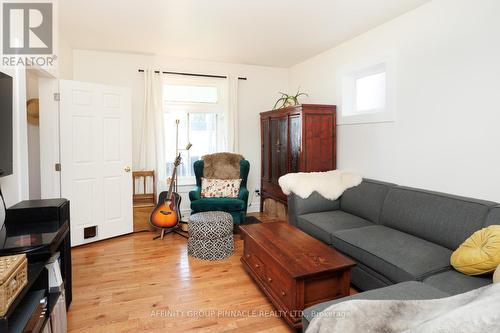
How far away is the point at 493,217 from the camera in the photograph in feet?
6.54

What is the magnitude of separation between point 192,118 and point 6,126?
2.99 metres

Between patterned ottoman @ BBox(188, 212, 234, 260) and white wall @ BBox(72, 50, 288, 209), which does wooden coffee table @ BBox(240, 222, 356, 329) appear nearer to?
patterned ottoman @ BBox(188, 212, 234, 260)

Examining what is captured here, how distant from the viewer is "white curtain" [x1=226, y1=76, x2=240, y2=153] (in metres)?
4.73

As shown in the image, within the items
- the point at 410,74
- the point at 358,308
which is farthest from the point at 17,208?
the point at 410,74

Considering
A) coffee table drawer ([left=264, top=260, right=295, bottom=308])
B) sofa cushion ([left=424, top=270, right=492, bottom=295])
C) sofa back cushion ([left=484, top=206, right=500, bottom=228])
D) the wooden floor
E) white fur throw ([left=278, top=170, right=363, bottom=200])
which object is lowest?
the wooden floor

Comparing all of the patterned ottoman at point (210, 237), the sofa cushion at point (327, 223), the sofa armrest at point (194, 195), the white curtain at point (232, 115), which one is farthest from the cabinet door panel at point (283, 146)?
the patterned ottoman at point (210, 237)

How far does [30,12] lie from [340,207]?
3584 millimetres

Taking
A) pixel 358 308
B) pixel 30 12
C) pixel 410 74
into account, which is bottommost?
pixel 358 308

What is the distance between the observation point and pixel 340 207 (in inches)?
135

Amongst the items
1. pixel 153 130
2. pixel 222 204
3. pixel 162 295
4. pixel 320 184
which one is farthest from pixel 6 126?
pixel 320 184

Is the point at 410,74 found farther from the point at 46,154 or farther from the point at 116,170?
the point at 46,154

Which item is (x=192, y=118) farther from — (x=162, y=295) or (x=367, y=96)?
(x=162, y=295)

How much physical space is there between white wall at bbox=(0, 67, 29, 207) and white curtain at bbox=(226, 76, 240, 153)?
285 centimetres

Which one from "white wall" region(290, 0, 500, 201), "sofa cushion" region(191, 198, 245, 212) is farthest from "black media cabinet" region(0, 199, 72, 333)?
"white wall" region(290, 0, 500, 201)
